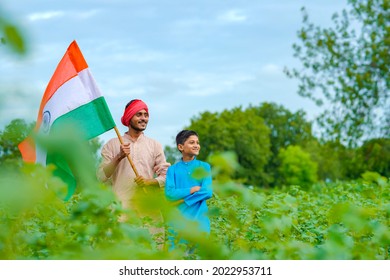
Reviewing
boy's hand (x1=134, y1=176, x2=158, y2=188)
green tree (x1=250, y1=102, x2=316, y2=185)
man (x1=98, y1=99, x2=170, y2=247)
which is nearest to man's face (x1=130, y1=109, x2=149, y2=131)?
man (x1=98, y1=99, x2=170, y2=247)

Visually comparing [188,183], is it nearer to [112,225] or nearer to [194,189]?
[194,189]

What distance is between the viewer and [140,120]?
6.71 metres

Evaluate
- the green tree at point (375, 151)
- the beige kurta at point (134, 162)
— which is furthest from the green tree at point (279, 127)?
the beige kurta at point (134, 162)

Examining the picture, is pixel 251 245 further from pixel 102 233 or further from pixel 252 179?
pixel 252 179

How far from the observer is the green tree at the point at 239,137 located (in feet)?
201

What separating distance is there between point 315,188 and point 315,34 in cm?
963

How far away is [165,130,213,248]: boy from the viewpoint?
600 centimetres

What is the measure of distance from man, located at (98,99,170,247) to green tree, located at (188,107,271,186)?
51944 millimetres

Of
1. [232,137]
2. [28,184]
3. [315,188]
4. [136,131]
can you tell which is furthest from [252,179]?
[28,184]

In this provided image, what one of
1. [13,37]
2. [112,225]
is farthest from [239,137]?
[13,37]

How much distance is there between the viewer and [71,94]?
6.01 metres

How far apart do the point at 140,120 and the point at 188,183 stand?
2.95 feet

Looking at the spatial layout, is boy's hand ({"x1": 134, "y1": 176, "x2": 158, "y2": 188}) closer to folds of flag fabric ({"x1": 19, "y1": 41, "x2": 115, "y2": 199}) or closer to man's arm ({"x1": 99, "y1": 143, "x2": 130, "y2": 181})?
man's arm ({"x1": 99, "y1": 143, "x2": 130, "y2": 181})

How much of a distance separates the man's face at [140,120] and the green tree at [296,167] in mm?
68582
